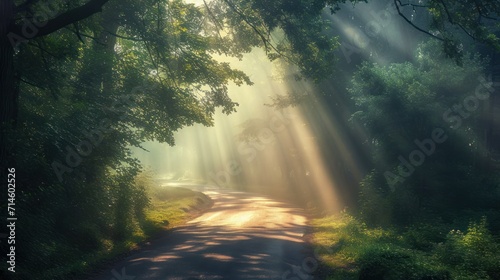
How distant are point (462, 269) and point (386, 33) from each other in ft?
86.7

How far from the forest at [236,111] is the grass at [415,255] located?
6 centimetres

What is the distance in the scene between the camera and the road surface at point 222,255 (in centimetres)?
1229

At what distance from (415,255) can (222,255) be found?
20.4 ft

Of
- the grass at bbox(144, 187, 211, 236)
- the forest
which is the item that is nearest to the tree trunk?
the forest

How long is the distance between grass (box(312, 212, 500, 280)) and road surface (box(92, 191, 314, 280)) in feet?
4.25

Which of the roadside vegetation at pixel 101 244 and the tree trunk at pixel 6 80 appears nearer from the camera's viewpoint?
the tree trunk at pixel 6 80

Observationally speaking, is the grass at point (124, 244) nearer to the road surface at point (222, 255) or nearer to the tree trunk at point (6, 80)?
the road surface at point (222, 255)

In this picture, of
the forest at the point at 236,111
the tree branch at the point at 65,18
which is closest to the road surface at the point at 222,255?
the forest at the point at 236,111

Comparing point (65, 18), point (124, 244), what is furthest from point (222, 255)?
point (65, 18)

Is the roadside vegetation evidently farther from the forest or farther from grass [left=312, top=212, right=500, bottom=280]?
grass [left=312, top=212, right=500, bottom=280]

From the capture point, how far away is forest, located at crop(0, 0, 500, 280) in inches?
449

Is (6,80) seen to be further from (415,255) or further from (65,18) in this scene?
(415,255)

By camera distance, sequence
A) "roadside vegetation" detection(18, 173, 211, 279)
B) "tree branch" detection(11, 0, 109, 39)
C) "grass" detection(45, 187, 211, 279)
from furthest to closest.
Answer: "grass" detection(45, 187, 211, 279) < "roadside vegetation" detection(18, 173, 211, 279) < "tree branch" detection(11, 0, 109, 39)

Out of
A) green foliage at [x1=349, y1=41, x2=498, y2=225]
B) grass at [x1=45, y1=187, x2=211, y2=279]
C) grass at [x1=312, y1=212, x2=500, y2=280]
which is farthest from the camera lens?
green foliage at [x1=349, y1=41, x2=498, y2=225]
